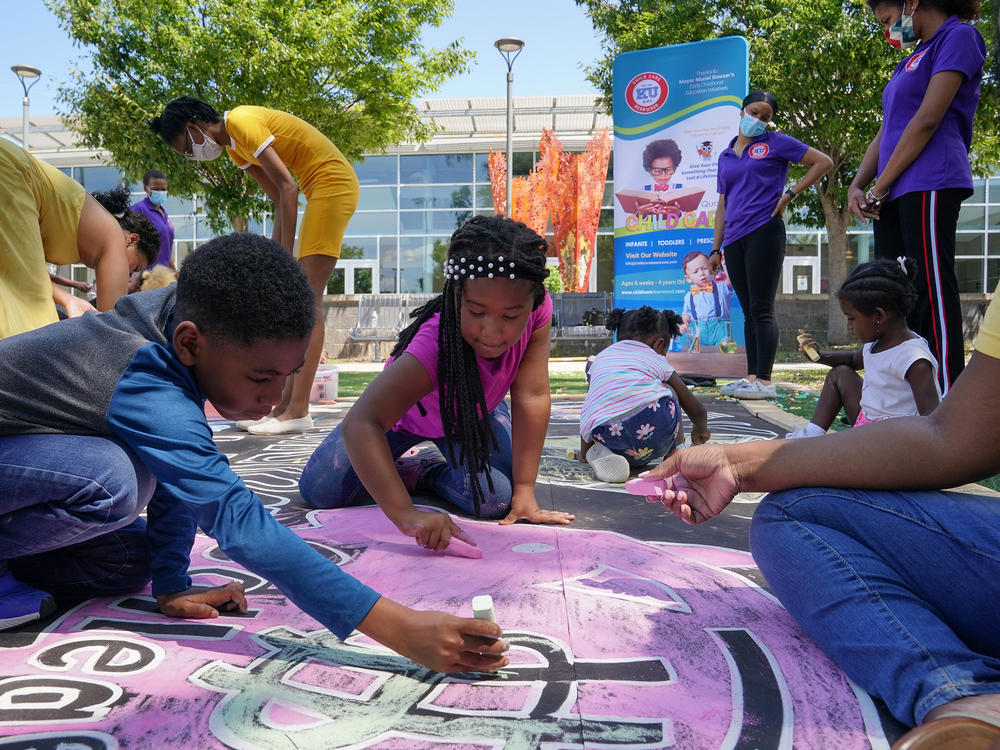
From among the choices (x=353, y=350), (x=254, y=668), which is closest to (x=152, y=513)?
(x=254, y=668)

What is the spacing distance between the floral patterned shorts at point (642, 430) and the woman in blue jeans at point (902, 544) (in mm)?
1796

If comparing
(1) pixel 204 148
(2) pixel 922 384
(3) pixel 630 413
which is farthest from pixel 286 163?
(2) pixel 922 384

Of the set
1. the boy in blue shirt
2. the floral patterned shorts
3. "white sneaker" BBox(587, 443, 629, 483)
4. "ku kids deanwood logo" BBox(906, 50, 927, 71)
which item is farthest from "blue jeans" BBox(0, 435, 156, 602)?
"ku kids deanwood logo" BBox(906, 50, 927, 71)

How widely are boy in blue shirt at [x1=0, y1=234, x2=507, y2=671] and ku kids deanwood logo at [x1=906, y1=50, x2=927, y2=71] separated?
281 centimetres

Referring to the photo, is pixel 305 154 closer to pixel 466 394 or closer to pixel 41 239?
pixel 41 239

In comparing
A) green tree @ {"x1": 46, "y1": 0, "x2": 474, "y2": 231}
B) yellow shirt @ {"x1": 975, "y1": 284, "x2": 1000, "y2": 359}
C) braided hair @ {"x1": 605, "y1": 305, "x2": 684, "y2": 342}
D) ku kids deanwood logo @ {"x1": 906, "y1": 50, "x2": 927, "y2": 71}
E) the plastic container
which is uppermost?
green tree @ {"x1": 46, "y1": 0, "x2": 474, "y2": 231}

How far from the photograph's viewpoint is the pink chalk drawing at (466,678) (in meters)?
1.16

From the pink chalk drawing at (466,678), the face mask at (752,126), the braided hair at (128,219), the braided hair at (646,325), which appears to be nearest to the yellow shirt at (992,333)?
the pink chalk drawing at (466,678)

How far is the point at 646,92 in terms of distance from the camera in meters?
8.50

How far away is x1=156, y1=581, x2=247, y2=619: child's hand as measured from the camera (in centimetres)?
163

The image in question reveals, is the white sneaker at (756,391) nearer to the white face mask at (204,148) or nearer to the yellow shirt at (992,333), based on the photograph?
the white face mask at (204,148)

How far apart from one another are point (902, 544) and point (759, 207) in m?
4.34

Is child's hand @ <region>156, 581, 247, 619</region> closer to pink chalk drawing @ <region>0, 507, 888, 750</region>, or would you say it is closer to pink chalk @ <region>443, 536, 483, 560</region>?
pink chalk drawing @ <region>0, 507, 888, 750</region>

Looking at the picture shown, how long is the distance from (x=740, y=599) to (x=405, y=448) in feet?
4.67
